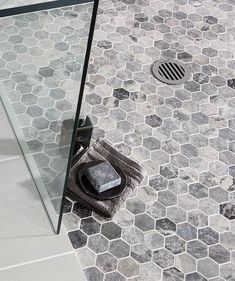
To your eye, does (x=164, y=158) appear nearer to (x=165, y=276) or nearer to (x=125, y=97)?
(x=125, y=97)

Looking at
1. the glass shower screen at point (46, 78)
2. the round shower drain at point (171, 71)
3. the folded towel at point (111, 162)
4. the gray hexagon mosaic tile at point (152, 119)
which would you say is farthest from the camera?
the round shower drain at point (171, 71)

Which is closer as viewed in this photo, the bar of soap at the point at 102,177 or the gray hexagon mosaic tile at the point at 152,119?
the gray hexagon mosaic tile at the point at 152,119

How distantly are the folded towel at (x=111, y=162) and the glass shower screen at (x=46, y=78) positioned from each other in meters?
0.09

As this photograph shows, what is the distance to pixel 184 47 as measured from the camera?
6.65ft

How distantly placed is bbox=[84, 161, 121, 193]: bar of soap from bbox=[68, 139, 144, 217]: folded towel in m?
0.03

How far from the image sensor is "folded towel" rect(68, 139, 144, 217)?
1523 millimetres

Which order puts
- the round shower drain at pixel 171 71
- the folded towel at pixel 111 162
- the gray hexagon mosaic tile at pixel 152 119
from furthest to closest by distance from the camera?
1. the round shower drain at pixel 171 71
2. the folded towel at pixel 111 162
3. the gray hexagon mosaic tile at pixel 152 119

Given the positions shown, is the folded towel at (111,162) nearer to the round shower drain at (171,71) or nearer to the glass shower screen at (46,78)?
the glass shower screen at (46,78)

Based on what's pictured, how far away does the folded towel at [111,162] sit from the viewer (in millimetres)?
1523

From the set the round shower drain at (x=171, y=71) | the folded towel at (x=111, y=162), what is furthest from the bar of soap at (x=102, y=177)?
the round shower drain at (x=171, y=71)

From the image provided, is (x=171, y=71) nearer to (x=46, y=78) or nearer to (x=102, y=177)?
(x=102, y=177)

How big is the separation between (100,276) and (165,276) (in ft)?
0.50

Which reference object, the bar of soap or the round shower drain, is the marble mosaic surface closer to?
the bar of soap

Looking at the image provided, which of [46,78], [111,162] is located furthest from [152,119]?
[46,78]
